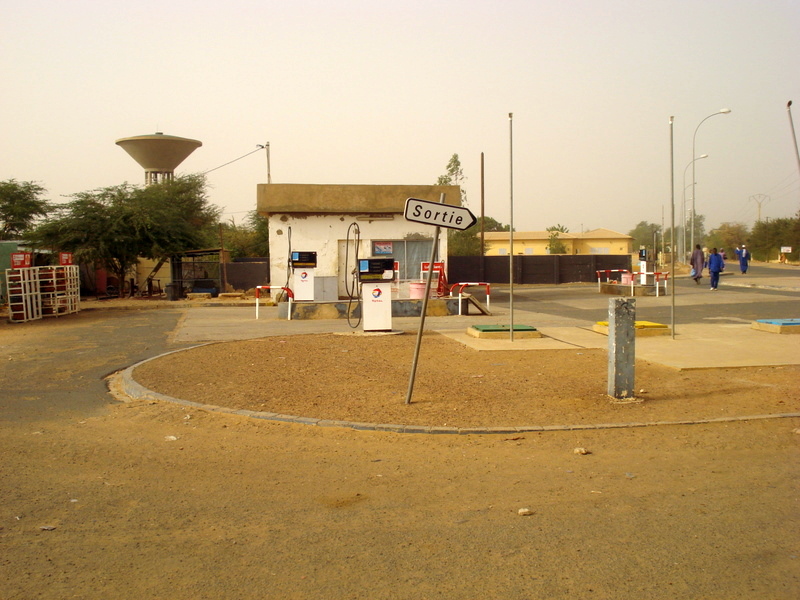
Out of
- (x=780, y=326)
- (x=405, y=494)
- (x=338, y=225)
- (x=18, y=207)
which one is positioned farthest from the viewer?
(x=18, y=207)

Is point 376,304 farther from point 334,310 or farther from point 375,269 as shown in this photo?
point 334,310

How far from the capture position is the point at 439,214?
307 inches

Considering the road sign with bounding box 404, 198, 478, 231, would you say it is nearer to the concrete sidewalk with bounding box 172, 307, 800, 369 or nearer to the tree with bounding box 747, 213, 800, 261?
the concrete sidewalk with bounding box 172, 307, 800, 369

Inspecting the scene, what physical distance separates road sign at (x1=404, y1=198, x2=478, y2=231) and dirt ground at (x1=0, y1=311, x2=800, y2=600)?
2029mm

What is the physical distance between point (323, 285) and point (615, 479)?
715 inches

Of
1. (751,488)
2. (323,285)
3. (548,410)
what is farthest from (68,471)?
(323,285)

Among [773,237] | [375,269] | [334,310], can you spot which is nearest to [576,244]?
[773,237]

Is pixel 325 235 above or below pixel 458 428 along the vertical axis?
above

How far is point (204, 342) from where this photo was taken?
15.1 meters

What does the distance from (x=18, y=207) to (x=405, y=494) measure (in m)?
42.2

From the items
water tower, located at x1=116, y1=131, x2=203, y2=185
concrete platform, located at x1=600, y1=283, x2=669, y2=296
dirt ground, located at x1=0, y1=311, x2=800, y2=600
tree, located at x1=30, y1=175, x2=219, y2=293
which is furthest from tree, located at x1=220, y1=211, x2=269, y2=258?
dirt ground, located at x1=0, y1=311, x2=800, y2=600

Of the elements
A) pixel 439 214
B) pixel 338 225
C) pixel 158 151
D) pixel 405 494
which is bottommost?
pixel 405 494

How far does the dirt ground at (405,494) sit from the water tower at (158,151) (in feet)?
129

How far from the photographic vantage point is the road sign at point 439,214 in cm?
771
